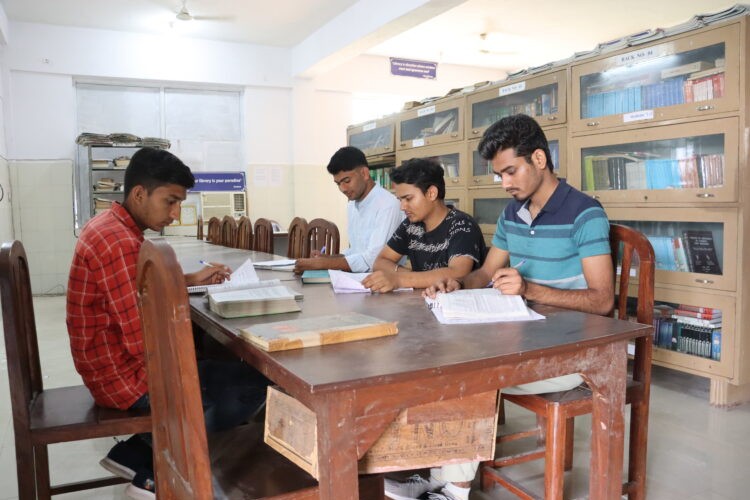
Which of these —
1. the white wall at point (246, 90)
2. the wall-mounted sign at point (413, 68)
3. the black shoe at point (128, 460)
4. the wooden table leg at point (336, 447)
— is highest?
the wall-mounted sign at point (413, 68)

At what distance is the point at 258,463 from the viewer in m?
1.18

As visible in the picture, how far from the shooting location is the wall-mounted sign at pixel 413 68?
8.21 m

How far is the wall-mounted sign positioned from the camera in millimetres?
8211

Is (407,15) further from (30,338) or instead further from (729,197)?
(30,338)

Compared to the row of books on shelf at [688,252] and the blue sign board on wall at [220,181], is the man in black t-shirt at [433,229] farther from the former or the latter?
the blue sign board on wall at [220,181]

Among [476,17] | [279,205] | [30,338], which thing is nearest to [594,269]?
[30,338]

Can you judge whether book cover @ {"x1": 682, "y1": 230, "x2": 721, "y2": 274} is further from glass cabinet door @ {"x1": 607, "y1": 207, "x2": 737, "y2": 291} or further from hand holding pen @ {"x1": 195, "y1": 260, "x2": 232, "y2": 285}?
hand holding pen @ {"x1": 195, "y1": 260, "x2": 232, "y2": 285}

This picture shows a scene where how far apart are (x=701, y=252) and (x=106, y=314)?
2687 millimetres

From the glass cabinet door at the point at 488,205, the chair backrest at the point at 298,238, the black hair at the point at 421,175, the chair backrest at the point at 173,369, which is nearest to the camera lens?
the chair backrest at the point at 173,369

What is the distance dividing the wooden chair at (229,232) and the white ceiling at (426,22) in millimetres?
2437

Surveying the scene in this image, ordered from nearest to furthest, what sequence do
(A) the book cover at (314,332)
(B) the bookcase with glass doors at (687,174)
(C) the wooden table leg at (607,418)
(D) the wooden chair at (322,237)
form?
(A) the book cover at (314,332)
(C) the wooden table leg at (607,418)
(B) the bookcase with glass doors at (687,174)
(D) the wooden chair at (322,237)

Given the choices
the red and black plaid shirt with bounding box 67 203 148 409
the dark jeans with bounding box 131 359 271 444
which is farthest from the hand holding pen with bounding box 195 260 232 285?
the red and black plaid shirt with bounding box 67 203 148 409

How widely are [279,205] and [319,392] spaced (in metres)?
7.08

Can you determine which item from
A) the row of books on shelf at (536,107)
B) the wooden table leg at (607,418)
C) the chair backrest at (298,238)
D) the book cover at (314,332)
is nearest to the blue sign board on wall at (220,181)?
the chair backrest at (298,238)
